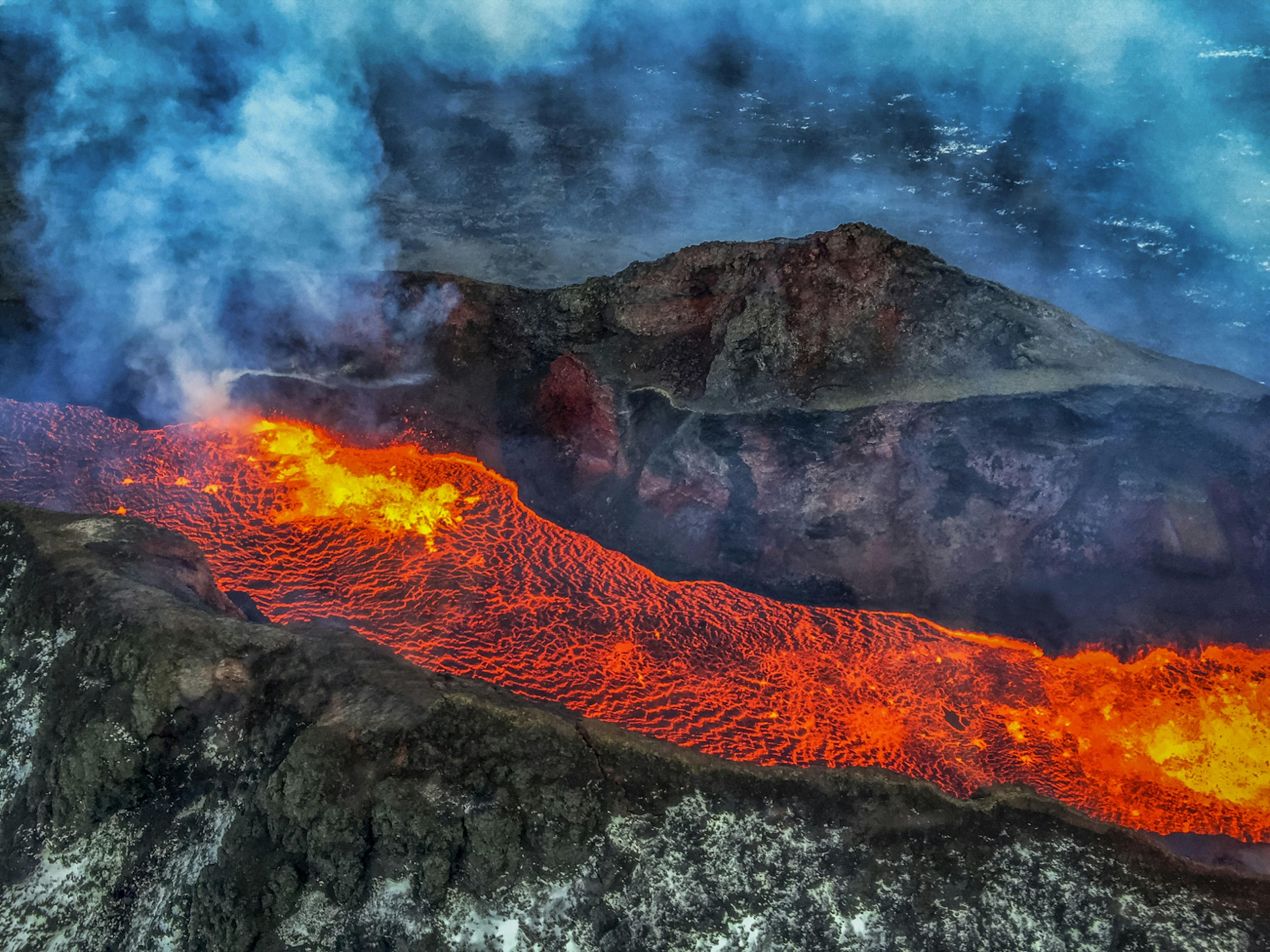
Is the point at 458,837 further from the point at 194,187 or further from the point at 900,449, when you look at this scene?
the point at 194,187

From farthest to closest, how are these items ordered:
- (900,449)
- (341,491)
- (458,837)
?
(341,491)
(900,449)
(458,837)

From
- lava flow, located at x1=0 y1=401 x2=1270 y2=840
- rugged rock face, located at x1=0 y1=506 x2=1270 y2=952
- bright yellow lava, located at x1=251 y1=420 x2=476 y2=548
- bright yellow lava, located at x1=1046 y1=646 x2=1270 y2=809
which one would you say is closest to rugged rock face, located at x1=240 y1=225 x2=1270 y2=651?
bright yellow lava, located at x1=1046 y1=646 x2=1270 y2=809

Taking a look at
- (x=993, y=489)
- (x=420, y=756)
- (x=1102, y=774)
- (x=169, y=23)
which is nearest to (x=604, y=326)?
(x=993, y=489)

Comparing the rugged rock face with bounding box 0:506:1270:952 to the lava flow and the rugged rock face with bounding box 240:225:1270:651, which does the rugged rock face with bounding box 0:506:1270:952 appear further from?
the rugged rock face with bounding box 240:225:1270:651

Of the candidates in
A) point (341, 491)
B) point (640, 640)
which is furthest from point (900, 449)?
point (341, 491)

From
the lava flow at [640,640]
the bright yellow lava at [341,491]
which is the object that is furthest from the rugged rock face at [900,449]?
the bright yellow lava at [341,491]

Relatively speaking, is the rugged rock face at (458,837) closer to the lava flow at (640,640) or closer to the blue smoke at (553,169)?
the lava flow at (640,640)

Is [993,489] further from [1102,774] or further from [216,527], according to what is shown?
[216,527]
